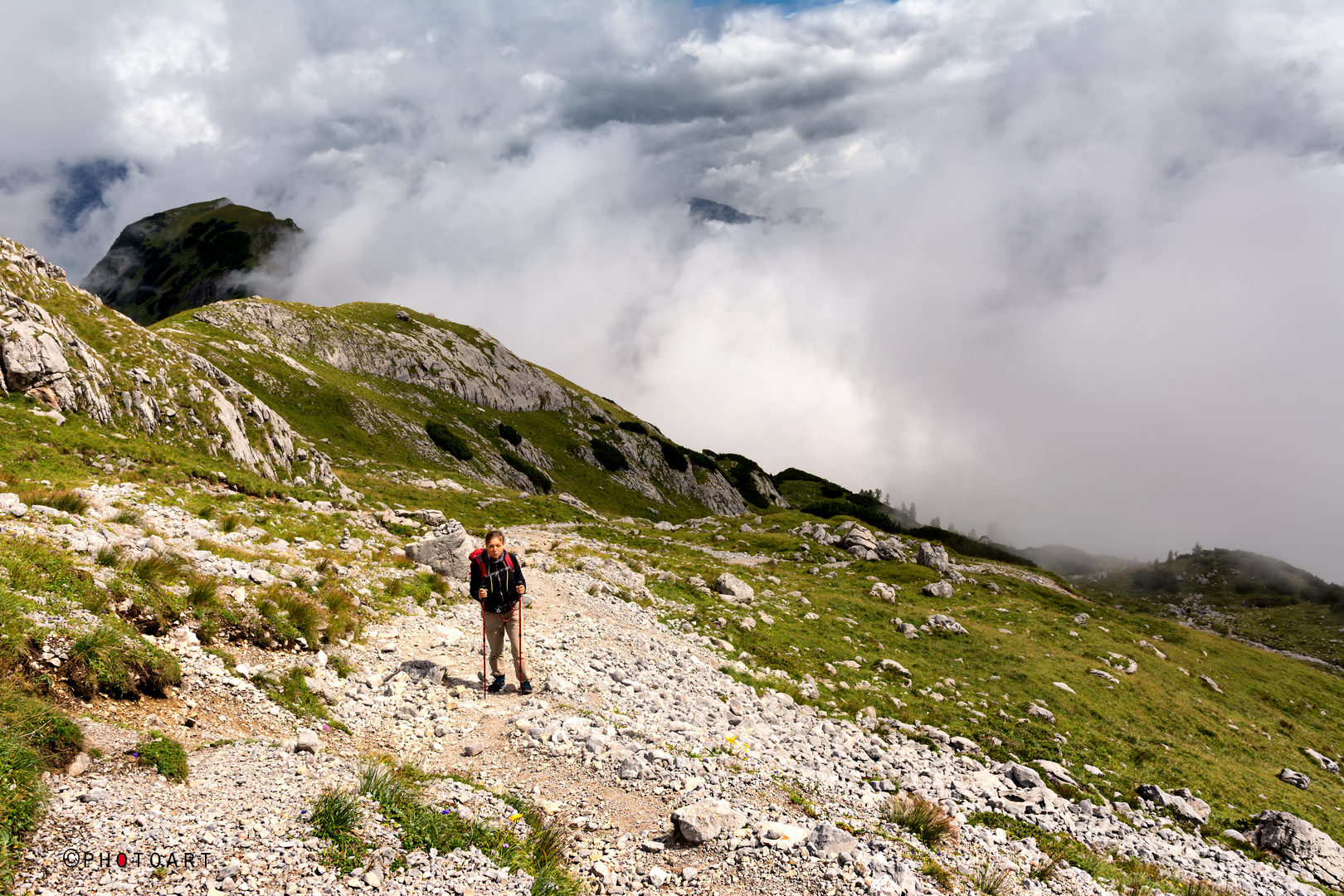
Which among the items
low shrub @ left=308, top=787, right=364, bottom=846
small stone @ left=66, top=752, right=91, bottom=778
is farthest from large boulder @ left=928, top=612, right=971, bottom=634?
small stone @ left=66, top=752, right=91, bottom=778

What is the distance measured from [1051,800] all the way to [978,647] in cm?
1928

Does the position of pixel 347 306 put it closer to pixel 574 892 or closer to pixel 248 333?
pixel 248 333

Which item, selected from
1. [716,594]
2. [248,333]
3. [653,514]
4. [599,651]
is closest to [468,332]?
[248,333]

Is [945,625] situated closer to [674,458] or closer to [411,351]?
[674,458]

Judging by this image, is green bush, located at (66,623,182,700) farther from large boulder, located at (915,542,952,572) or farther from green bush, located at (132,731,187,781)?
large boulder, located at (915,542,952,572)

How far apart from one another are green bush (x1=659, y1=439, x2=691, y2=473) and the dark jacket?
142731mm

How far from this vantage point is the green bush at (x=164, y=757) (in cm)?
763

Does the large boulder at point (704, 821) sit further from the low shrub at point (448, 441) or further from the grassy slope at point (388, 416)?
the low shrub at point (448, 441)

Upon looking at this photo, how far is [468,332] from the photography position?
161000mm

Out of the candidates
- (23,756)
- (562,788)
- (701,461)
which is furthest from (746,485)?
(23,756)

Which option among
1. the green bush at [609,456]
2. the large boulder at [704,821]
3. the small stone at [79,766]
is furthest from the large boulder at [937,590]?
the green bush at [609,456]

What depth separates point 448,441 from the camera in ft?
318

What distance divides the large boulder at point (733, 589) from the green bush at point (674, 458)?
4792 inches

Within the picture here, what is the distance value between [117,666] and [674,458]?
493 ft
